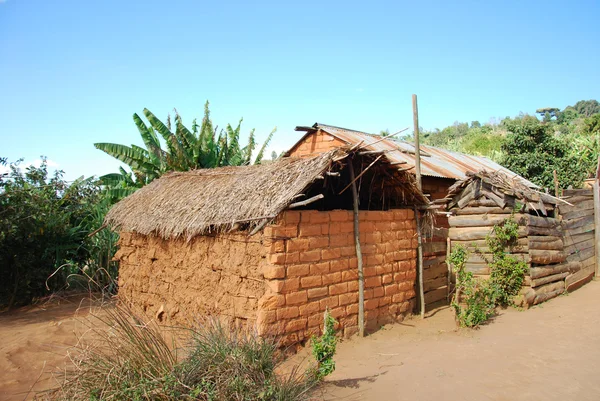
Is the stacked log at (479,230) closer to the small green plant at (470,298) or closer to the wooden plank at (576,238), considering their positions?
the small green plant at (470,298)

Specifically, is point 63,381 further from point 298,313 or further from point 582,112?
point 582,112

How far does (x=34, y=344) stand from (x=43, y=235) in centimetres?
383

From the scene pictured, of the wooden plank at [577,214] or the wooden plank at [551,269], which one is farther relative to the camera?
the wooden plank at [577,214]

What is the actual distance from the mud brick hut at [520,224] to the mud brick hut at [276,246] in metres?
1.53

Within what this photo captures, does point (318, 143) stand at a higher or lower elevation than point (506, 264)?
higher

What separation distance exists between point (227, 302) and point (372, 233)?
2.31m

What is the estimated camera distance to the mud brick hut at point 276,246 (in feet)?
17.9

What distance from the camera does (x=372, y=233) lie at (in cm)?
666

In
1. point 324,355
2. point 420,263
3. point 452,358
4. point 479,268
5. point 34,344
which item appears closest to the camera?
point 324,355

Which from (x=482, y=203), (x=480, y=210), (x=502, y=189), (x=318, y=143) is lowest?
(x=480, y=210)

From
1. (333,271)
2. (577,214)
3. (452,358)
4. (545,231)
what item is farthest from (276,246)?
(577,214)

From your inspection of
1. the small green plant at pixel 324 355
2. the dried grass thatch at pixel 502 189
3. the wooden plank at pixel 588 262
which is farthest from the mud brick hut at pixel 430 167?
the small green plant at pixel 324 355

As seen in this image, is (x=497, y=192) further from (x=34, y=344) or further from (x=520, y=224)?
(x=34, y=344)

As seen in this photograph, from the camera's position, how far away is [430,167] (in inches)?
429
